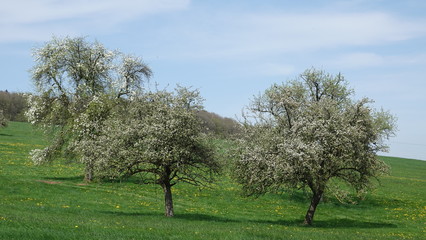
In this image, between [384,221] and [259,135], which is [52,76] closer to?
[259,135]

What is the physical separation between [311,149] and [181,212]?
13.2 meters

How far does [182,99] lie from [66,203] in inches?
570

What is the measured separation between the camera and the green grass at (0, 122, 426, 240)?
21.4 m

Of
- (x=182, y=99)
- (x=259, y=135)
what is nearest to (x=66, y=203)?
(x=182, y=99)

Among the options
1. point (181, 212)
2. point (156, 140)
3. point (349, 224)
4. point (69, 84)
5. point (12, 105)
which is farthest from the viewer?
point (12, 105)

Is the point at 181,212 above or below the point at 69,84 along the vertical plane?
below

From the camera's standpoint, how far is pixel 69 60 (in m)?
53.7

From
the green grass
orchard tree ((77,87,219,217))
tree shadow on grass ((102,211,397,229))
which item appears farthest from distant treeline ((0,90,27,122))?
orchard tree ((77,87,219,217))

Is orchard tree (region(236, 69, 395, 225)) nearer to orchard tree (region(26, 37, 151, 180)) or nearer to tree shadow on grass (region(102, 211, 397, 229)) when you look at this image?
tree shadow on grass (region(102, 211, 397, 229))

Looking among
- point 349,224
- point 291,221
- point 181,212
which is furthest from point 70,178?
point 349,224

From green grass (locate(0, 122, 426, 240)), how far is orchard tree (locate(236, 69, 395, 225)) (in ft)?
9.37

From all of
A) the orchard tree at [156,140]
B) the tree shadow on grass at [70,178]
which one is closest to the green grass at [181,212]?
the tree shadow on grass at [70,178]

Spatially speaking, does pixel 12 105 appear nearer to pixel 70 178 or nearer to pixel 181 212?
pixel 70 178

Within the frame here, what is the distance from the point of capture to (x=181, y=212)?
127 ft
